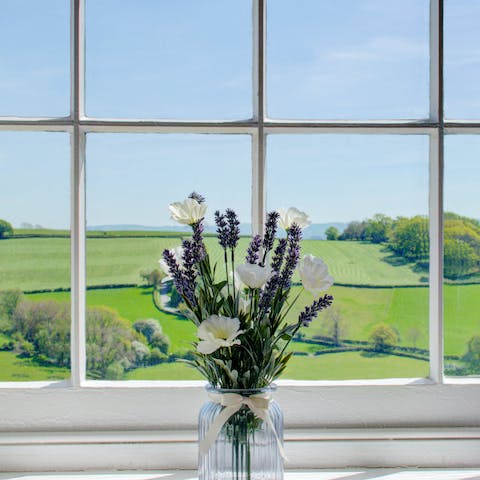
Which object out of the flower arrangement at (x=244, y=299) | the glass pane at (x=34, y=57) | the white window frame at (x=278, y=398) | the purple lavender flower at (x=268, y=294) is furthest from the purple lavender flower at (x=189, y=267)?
the glass pane at (x=34, y=57)

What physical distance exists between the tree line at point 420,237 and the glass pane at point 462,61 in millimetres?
250

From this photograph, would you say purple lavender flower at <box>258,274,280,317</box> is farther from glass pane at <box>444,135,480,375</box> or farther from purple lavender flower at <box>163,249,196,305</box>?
glass pane at <box>444,135,480,375</box>

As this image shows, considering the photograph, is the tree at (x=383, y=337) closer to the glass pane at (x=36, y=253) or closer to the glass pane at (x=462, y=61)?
the glass pane at (x=462, y=61)

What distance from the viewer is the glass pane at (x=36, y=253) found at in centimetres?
155

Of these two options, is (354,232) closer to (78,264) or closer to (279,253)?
(279,253)

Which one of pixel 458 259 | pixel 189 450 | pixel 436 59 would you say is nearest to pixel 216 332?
pixel 189 450

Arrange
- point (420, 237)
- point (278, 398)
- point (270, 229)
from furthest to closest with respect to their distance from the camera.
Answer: point (420, 237) → point (278, 398) → point (270, 229)

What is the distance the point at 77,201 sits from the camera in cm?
148

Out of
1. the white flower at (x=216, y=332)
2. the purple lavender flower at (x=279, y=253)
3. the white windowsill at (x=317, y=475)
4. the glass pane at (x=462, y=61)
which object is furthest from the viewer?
the glass pane at (x=462, y=61)

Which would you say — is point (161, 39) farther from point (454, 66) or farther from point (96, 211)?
point (454, 66)

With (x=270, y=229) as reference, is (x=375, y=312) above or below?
below

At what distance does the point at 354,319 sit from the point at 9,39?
1.01 meters

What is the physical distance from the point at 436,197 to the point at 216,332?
64 centimetres

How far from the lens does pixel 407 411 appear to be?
4.91 ft
